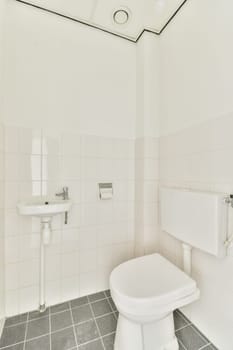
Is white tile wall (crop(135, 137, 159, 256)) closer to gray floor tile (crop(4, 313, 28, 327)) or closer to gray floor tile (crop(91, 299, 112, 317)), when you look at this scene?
gray floor tile (crop(91, 299, 112, 317))

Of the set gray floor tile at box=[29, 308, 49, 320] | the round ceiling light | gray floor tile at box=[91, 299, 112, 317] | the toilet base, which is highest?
the round ceiling light

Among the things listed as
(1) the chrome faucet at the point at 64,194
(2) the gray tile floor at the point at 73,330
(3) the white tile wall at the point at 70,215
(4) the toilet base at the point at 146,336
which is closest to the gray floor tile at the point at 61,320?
(2) the gray tile floor at the point at 73,330

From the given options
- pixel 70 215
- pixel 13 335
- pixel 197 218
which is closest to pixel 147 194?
pixel 197 218

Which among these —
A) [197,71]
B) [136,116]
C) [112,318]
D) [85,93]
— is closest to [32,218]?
[112,318]

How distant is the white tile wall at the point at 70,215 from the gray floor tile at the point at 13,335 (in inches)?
5.0

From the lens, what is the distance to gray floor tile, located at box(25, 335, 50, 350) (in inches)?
41.5

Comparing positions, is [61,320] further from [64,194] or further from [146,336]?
[64,194]

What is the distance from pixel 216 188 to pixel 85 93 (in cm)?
123

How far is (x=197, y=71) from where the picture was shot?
3.92ft

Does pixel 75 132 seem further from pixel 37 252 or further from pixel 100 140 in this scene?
pixel 37 252

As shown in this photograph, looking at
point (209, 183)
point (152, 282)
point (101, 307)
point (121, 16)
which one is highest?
point (121, 16)

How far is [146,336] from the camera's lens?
3.17 feet

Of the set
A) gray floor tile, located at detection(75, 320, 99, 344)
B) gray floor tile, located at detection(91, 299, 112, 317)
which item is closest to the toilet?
gray floor tile, located at detection(75, 320, 99, 344)

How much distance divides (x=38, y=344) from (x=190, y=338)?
0.94m
